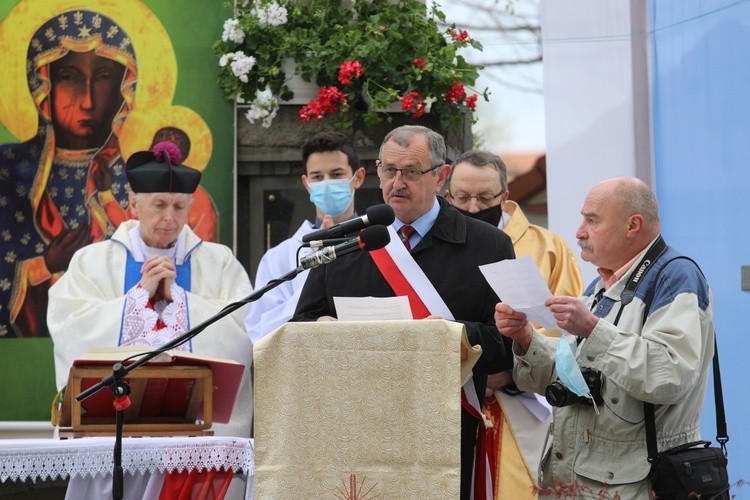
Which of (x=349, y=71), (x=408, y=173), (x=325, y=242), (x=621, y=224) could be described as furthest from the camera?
(x=349, y=71)

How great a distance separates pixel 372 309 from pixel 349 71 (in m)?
3.45

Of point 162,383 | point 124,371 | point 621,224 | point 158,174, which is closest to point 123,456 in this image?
point 162,383

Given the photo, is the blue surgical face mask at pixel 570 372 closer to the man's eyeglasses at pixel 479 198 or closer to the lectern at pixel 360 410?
the lectern at pixel 360 410

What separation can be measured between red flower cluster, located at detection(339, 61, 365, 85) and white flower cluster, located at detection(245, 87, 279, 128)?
495mm

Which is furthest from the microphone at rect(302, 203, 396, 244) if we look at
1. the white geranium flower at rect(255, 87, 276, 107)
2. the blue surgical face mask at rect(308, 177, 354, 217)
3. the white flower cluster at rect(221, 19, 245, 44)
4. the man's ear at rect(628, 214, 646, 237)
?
the white flower cluster at rect(221, 19, 245, 44)

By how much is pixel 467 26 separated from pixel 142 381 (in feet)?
14.7

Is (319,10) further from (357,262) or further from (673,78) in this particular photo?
(357,262)

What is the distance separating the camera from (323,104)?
6.94 meters

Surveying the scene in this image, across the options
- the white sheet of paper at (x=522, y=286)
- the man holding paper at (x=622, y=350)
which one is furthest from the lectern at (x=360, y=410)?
the man holding paper at (x=622, y=350)

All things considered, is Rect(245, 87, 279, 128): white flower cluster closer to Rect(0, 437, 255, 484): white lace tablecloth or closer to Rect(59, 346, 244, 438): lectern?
Rect(59, 346, 244, 438): lectern

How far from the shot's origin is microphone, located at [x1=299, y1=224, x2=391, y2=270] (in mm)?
3436

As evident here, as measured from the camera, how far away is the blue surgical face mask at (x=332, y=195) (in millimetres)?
5805

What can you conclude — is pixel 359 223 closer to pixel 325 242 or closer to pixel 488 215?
pixel 325 242

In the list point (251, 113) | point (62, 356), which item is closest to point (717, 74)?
point (251, 113)
